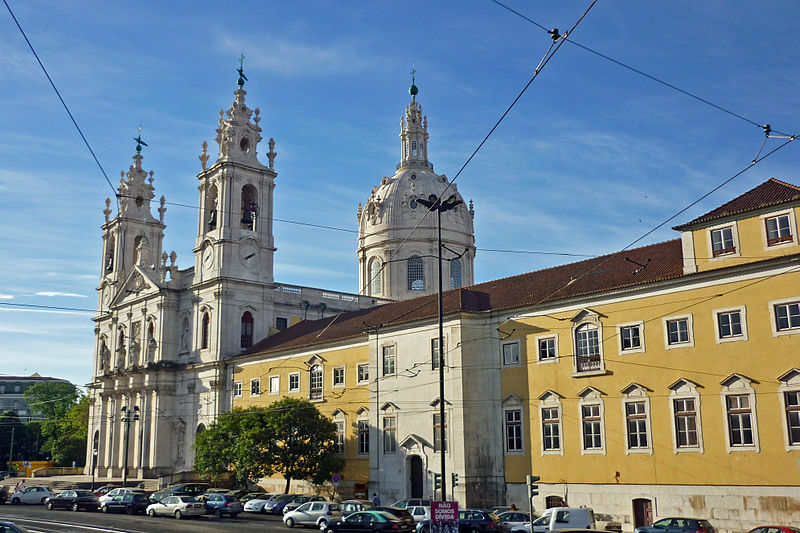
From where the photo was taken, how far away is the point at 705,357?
112 ft

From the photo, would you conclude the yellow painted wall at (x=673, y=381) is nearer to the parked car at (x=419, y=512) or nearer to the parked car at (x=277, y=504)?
the parked car at (x=419, y=512)

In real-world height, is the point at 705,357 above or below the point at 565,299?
below

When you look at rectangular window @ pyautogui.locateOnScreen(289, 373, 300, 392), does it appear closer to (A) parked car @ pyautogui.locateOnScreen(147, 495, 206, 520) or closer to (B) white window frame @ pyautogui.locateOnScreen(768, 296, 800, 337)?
(A) parked car @ pyautogui.locateOnScreen(147, 495, 206, 520)

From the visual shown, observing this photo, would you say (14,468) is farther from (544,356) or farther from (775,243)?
(775,243)

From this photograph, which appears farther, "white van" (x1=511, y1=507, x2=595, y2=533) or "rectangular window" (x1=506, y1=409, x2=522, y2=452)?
"rectangular window" (x1=506, y1=409, x2=522, y2=452)

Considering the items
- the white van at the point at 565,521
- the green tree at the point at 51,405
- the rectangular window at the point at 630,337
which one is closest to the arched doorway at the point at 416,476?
the white van at the point at 565,521

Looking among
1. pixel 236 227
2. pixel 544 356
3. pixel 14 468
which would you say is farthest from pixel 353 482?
pixel 14 468

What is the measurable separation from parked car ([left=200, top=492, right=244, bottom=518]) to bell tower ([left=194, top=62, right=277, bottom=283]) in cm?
2589

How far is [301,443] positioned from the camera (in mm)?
49062

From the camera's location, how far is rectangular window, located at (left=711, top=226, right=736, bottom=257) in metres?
34.2

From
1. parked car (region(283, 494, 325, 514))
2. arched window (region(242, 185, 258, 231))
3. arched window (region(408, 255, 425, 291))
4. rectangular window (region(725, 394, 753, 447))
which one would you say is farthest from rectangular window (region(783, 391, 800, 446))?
arched window (region(408, 255, 425, 291))

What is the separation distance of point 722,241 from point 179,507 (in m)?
27.9

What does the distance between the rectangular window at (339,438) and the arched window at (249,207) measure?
77.8ft

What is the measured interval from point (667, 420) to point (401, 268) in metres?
44.7
